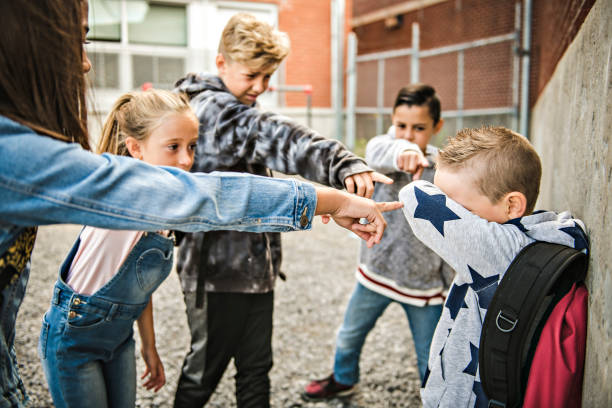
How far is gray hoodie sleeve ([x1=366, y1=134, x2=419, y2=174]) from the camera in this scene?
2.29 meters

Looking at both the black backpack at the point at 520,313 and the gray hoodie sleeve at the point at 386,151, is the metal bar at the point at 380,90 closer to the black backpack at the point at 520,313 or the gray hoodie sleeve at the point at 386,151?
the gray hoodie sleeve at the point at 386,151

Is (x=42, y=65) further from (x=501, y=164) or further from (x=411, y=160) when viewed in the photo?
(x=411, y=160)

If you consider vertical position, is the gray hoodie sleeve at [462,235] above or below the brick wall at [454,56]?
below

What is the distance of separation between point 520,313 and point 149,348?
1429 millimetres

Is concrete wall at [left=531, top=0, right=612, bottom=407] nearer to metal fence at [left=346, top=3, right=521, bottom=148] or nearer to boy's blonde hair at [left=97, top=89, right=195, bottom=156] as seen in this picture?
boy's blonde hair at [left=97, top=89, right=195, bottom=156]

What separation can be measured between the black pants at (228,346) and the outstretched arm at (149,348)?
0.53ft

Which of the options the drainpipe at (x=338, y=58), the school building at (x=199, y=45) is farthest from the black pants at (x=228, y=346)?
the drainpipe at (x=338, y=58)

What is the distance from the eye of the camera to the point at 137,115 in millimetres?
2021

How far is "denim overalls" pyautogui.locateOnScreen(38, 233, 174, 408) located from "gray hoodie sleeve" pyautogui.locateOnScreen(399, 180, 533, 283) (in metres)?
0.91

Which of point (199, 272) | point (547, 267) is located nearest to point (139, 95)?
point (199, 272)

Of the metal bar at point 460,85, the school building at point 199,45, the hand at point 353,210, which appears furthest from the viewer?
the school building at point 199,45

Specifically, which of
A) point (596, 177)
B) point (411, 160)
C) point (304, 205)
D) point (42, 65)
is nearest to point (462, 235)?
point (596, 177)

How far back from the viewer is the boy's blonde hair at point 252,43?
7.35 ft

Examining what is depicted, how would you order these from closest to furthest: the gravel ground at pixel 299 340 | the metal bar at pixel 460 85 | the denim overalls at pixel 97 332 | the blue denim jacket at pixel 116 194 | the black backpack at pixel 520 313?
the blue denim jacket at pixel 116 194 < the black backpack at pixel 520 313 < the denim overalls at pixel 97 332 < the gravel ground at pixel 299 340 < the metal bar at pixel 460 85
